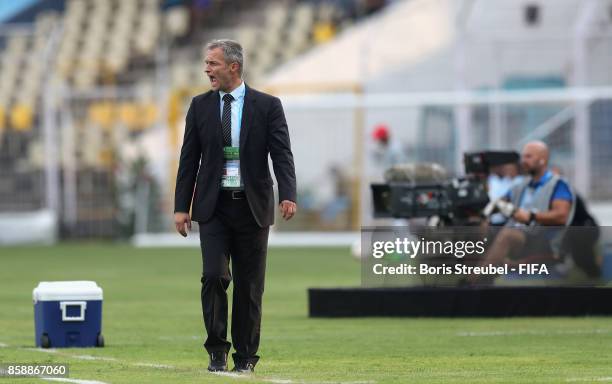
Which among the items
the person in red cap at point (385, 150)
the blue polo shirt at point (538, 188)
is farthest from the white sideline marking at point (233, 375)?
the person in red cap at point (385, 150)

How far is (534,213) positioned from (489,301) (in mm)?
909

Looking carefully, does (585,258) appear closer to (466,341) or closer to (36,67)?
(466,341)

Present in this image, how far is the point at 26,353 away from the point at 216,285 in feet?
7.39

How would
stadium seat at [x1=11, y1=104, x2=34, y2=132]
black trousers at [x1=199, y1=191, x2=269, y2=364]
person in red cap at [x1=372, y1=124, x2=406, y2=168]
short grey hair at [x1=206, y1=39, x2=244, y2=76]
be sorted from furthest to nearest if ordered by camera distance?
stadium seat at [x1=11, y1=104, x2=34, y2=132]
person in red cap at [x1=372, y1=124, x2=406, y2=168]
black trousers at [x1=199, y1=191, x2=269, y2=364]
short grey hair at [x1=206, y1=39, x2=244, y2=76]

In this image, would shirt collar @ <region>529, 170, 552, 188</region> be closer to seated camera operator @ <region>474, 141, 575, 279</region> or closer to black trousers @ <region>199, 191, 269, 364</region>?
seated camera operator @ <region>474, 141, 575, 279</region>

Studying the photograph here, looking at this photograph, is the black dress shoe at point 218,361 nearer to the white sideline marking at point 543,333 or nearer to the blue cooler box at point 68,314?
the blue cooler box at point 68,314

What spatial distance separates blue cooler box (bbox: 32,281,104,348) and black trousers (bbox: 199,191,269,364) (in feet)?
6.44

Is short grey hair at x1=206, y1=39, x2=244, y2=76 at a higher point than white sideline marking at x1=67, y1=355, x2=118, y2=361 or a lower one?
higher

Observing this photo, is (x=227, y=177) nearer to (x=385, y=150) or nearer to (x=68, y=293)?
(x=68, y=293)

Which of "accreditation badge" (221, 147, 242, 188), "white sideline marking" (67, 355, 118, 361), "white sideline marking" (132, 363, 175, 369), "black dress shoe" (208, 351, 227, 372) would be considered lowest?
"white sideline marking" (67, 355, 118, 361)

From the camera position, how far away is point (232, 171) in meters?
9.99

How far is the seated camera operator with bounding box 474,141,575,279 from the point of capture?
14555 mm

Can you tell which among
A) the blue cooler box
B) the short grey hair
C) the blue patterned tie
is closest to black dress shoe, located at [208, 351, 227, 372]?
the blue patterned tie

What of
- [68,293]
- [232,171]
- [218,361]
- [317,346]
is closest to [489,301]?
[317,346]
